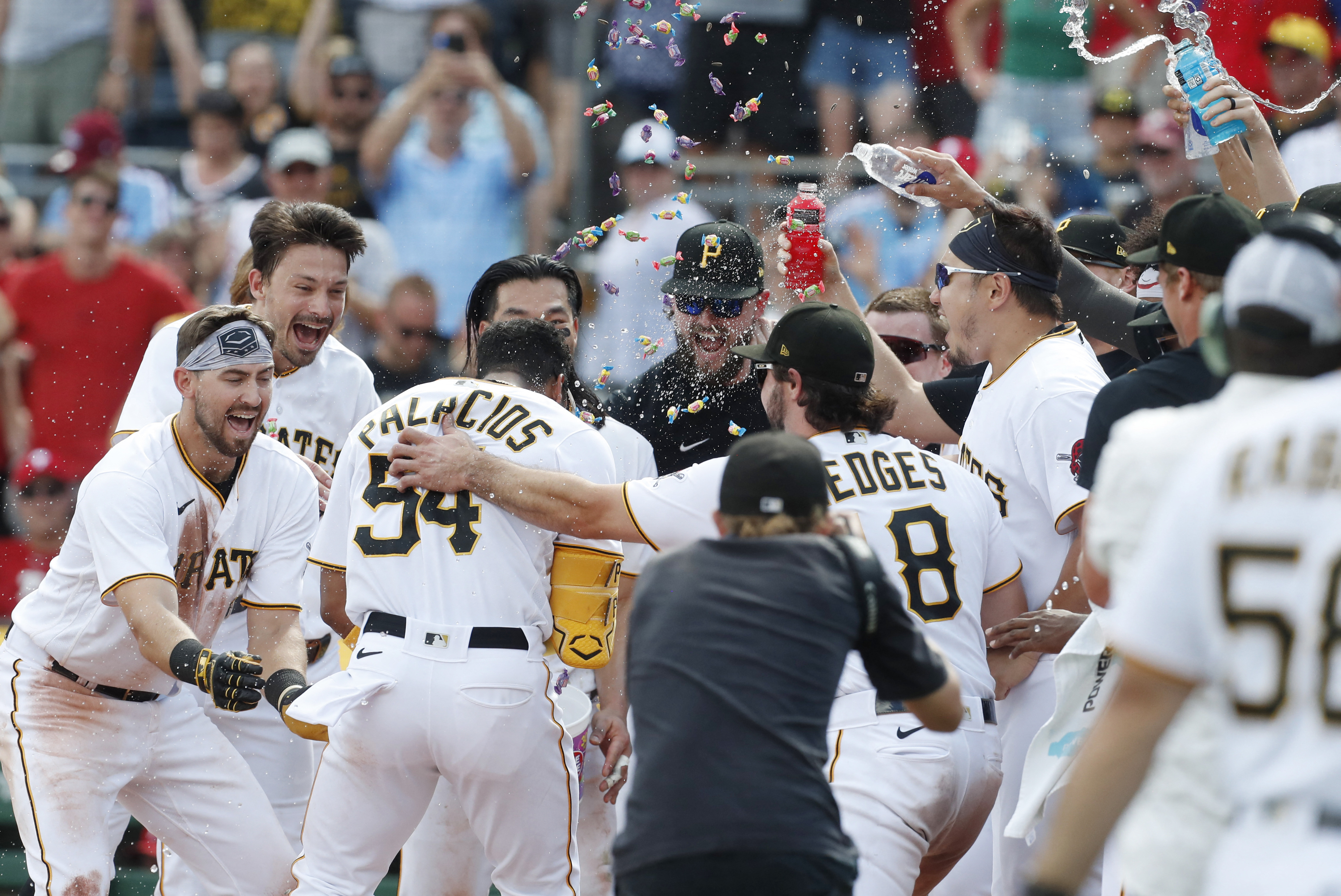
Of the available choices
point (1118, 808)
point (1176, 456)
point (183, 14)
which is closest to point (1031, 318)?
point (1176, 456)

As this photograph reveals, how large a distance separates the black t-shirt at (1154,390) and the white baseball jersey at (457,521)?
58.8 inches

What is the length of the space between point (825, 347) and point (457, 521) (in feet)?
4.03

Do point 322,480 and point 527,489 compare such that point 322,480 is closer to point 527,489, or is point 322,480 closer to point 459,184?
point 527,489

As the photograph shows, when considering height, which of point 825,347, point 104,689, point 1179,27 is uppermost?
point 1179,27

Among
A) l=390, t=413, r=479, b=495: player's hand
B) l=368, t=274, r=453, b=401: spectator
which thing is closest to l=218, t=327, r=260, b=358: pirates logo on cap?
l=390, t=413, r=479, b=495: player's hand

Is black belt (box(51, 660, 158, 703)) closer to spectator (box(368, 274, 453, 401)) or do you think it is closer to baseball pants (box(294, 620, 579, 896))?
baseball pants (box(294, 620, 579, 896))

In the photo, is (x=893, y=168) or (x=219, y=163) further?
(x=219, y=163)

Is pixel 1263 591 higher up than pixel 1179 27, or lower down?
lower down

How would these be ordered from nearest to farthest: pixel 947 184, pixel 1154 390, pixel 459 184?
pixel 1154 390 < pixel 947 184 < pixel 459 184

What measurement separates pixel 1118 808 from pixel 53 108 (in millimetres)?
10449

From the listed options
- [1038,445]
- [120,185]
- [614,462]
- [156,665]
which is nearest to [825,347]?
[1038,445]

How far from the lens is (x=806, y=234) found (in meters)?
5.66

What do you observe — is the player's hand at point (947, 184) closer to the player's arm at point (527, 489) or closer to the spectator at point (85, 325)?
the player's arm at point (527, 489)

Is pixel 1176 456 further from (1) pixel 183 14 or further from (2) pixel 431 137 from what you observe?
(1) pixel 183 14
